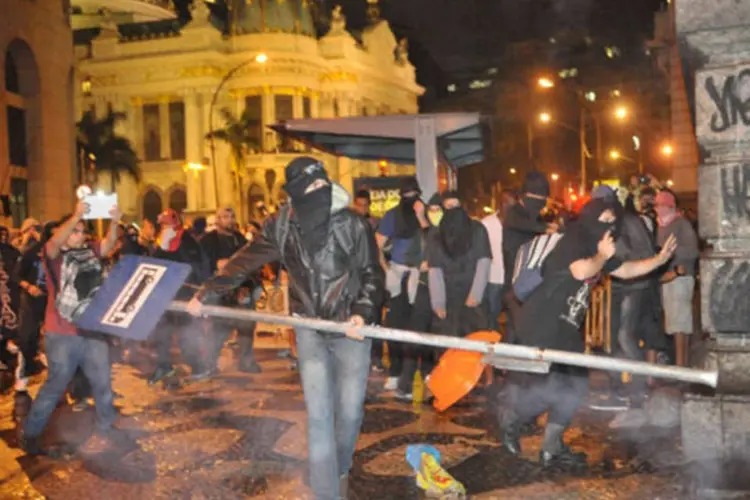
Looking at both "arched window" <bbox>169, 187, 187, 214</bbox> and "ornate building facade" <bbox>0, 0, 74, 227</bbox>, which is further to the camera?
"arched window" <bbox>169, 187, 187, 214</bbox>

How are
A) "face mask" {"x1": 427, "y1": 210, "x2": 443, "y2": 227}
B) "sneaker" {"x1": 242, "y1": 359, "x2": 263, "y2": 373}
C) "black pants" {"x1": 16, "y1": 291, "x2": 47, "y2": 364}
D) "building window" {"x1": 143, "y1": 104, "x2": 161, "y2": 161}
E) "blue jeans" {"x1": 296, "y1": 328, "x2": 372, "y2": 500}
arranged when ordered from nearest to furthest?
"blue jeans" {"x1": 296, "y1": 328, "x2": 372, "y2": 500} → "face mask" {"x1": 427, "y1": 210, "x2": 443, "y2": 227} → "black pants" {"x1": 16, "y1": 291, "x2": 47, "y2": 364} → "sneaker" {"x1": 242, "y1": 359, "x2": 263, "y2": 373} → "building window" {"x1": 143, "y1": 104, "x2": 161, "y2": 161}

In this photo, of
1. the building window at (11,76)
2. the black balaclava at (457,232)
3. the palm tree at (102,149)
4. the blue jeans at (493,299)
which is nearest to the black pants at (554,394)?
the black balaclava at (457,232)

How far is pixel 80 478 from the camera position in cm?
620

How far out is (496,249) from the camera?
9172 millimetres

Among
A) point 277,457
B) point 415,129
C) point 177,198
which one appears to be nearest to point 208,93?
point 177,198

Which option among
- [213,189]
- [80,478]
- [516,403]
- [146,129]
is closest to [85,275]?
[80,478]

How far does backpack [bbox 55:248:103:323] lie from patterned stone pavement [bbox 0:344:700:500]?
110 centimetres

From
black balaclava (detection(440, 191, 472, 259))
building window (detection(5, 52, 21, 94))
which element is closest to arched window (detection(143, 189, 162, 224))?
building window (detection(5, 52, 21, 94))

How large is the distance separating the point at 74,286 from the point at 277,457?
6.48 ft

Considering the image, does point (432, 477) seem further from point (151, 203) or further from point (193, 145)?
point (151, 203)

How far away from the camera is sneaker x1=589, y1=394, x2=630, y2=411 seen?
7.96 meters

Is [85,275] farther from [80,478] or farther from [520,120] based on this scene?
[520,120]

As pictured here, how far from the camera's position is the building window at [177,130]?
61.2 metres

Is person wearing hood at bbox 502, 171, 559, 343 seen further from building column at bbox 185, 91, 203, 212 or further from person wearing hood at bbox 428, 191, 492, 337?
building column at bbox 185, 91, 203, 212
